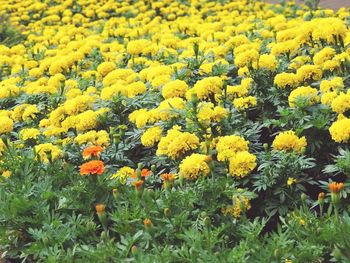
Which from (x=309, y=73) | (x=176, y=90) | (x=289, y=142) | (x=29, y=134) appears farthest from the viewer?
(x=29, y=134)

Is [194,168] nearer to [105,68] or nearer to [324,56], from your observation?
[324,56]

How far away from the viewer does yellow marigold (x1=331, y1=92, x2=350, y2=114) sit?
3.12 meters

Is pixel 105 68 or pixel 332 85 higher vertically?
pixel 332 85

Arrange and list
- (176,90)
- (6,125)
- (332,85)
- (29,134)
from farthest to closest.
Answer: (6,125) < (29,134) < (176,90) < (332,85)

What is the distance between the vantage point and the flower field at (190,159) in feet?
8.39

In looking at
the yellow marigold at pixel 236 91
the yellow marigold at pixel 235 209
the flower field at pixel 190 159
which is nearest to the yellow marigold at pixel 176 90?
the flower field at pixel 190 159

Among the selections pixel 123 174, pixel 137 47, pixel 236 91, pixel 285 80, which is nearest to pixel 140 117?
pixel 123 174

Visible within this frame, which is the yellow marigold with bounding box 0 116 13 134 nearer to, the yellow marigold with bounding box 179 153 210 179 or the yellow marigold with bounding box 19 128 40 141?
the yellow marigold with bounding box 19 128 40 141

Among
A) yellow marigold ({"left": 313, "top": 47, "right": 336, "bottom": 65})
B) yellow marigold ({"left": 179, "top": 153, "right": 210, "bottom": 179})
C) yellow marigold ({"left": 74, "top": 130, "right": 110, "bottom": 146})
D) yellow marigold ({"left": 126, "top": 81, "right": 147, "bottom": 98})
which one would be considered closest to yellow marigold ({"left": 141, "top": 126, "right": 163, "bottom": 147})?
yellow marigold ({"left": 74, "top": 130, "right": 110, "bottom": 146})

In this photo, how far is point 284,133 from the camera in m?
3.13

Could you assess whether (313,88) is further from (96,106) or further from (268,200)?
(96,106)

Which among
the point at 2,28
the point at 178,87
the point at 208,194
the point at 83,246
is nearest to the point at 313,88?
the point at 178,87

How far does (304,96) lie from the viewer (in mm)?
3318

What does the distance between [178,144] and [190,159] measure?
8.8 inches
